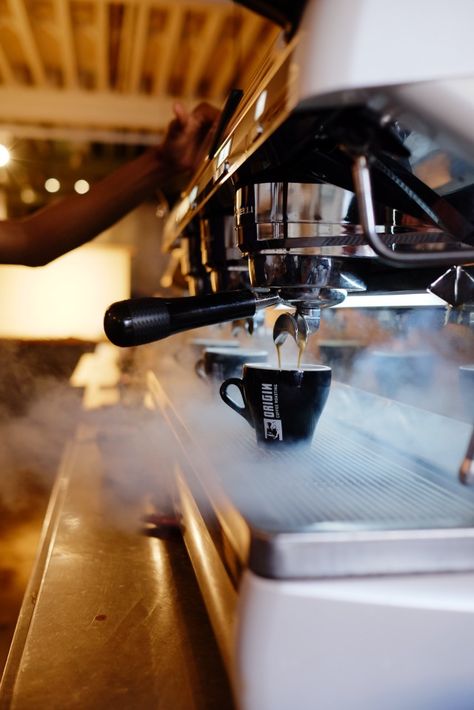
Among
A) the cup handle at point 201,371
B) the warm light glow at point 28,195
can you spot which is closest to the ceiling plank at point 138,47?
the cup handle at point 201,371

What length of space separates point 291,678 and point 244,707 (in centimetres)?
4

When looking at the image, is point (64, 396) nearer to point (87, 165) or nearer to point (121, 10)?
point (121, 10)

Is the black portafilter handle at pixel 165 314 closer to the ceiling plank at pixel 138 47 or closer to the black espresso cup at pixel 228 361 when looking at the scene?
the black espresso cup at pixel 228 361

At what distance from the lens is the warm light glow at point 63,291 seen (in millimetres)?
8547

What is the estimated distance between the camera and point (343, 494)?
0.54 m

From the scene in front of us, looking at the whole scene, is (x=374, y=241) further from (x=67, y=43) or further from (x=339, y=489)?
(x=67, y=43)

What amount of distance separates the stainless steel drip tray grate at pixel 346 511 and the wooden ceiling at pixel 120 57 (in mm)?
2196

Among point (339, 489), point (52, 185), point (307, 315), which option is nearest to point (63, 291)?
point (52, 185)

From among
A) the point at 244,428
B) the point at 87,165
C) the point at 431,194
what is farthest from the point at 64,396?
the point at 87,165

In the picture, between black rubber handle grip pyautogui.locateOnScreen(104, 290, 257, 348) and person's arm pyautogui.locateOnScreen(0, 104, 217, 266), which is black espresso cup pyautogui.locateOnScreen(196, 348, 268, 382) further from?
black rubber handle grip pyautogui.locateOnScreen(104, 290, 257, 348)

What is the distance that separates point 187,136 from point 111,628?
2.97 ft

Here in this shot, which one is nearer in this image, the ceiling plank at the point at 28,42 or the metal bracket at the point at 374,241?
the metal bracket at the point at 374,241

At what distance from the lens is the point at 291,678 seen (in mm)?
415

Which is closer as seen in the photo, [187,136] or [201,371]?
[187,136]
